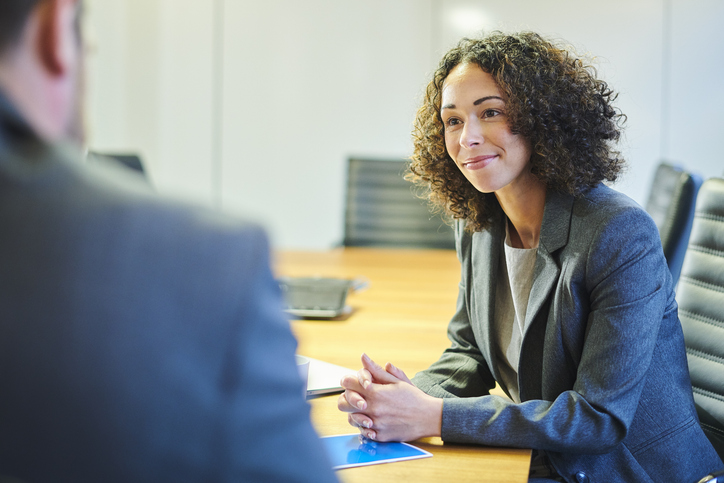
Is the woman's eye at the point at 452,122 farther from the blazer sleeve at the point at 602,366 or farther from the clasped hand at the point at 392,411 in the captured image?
the clasped hand at the point at 392,411

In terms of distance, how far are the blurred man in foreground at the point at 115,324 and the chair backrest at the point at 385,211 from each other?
9.87 feet

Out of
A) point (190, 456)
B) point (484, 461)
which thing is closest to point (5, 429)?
point (190, 456)

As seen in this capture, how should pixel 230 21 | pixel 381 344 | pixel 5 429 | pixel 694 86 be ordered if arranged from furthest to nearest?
pixel 230 21
pixel 694 86
pixel 381 344
pixel 5 429

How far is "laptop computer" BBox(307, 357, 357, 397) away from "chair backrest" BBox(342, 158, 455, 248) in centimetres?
199

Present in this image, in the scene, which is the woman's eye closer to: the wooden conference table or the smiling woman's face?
the smiling woman's face

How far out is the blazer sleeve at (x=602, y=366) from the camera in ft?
3.64

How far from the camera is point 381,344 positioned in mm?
1755

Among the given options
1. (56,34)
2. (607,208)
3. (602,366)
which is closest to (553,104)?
(607,208)

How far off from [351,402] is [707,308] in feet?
3.10

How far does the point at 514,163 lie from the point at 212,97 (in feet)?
13.0

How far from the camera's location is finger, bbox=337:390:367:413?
1.15m

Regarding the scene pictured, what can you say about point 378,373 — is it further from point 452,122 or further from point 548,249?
point 452,122

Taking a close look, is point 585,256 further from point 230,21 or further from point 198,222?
point 230,21

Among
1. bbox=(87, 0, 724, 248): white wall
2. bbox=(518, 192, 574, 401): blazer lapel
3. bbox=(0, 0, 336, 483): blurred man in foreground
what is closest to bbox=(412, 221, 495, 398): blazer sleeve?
bbox=(518, 192, 574, 401): blazer lapel
